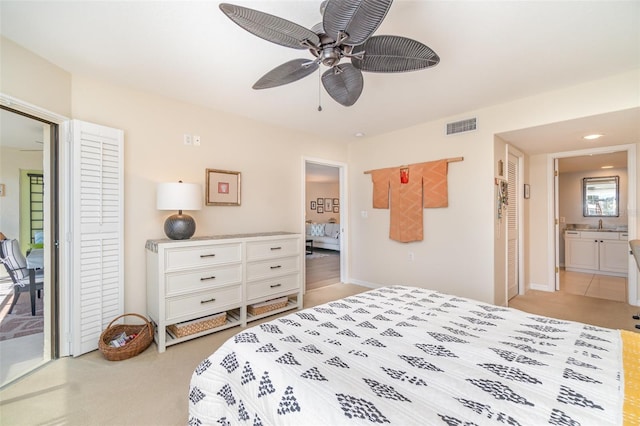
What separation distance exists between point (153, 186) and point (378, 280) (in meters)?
3.36

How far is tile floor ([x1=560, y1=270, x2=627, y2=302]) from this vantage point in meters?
Result: 3.99

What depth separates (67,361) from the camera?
7.44 ft

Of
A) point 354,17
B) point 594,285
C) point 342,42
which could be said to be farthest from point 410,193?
point 594,285

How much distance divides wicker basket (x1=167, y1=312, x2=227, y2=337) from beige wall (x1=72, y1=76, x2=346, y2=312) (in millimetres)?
470

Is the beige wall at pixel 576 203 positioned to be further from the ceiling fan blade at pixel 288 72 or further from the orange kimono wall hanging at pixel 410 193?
the ceiling fan blade at pixel 288 72

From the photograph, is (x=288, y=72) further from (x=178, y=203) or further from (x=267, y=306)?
(x=267, y=306)

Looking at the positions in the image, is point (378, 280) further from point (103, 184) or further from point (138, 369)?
point (103, 184)

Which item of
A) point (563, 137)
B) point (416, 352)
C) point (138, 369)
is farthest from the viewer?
point (563, 137)

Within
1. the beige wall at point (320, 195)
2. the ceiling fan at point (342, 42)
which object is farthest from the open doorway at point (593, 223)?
the beige wall at point (320, 195)

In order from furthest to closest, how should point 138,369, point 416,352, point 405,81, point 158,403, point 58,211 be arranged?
point 405,81 < point 58,211 < point 138,369 < point 158,403 < point 416,352

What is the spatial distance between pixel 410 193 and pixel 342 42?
9.54 feet

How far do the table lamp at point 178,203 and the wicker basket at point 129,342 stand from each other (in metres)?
0.80

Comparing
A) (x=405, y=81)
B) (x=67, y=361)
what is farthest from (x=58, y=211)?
(x=405, y=81)

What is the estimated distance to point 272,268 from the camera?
323 centimetres
